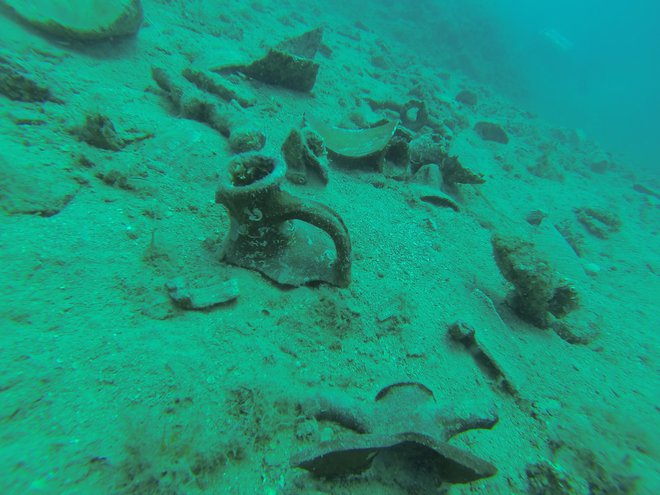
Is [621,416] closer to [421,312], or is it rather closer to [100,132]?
[421,312]

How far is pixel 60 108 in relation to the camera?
3.47 metres

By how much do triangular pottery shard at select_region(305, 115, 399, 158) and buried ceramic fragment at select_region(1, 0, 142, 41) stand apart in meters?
3.36

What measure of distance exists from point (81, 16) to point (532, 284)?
7.32 m

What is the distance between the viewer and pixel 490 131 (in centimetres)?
1110

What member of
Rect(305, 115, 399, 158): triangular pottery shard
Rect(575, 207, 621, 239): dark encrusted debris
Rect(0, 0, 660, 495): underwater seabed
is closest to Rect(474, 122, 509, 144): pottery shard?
Rect(575, 207, 621, 239): dark encrusted debris

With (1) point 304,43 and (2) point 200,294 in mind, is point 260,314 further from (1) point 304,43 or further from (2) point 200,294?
(1) point 304,43

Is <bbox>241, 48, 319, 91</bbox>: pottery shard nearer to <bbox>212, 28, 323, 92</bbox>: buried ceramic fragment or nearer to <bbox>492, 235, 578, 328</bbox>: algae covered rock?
<bbox>212, 28, 323, 92</bbox>: buried ceramic fragment

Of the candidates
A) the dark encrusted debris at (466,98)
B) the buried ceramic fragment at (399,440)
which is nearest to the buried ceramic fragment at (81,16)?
the buried ceramic fragment at (399,440)

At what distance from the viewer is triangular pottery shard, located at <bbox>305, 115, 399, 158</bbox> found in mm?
4852

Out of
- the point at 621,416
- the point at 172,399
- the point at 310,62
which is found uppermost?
the point at 310,62

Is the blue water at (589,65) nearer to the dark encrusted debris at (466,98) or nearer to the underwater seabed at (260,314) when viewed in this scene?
the dark encrusted debris at (466,98)

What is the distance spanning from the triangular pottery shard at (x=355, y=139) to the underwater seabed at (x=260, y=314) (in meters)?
0.06

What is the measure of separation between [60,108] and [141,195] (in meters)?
1.66

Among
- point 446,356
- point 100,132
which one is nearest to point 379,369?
point 446,356
